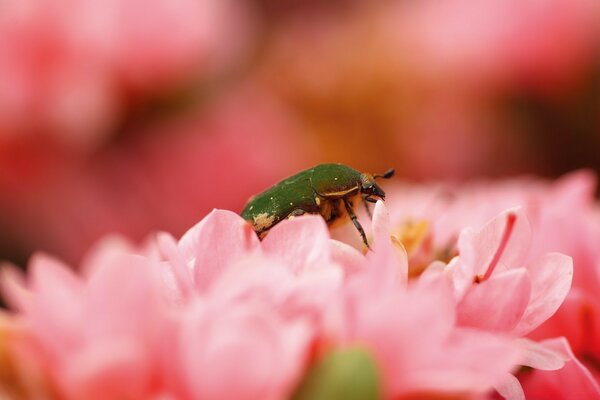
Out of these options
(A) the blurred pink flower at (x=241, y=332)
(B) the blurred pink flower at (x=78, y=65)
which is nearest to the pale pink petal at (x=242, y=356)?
(A) the blurred pink flower at (x=241, y=332)

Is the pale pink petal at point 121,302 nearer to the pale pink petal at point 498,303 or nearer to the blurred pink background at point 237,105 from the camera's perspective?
the pale pink petal at point 498,303

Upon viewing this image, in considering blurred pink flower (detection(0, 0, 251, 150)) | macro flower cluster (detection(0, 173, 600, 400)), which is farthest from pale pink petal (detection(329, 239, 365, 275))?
blurred pink flower (detection(0, 0, 251, 150))

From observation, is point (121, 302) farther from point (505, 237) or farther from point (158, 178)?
point (158, 178)

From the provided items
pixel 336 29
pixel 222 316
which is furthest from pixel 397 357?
pixel 336 29

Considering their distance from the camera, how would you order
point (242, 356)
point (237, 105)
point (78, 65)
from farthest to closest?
1. point (237, 105)
2. point (78, 65)
3. point (242, 356)

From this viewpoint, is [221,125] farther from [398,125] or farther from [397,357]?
[397,357]

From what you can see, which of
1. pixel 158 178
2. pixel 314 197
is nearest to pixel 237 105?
pixel 158 178

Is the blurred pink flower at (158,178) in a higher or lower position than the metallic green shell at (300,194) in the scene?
higher
